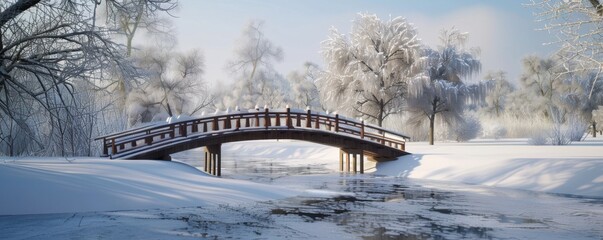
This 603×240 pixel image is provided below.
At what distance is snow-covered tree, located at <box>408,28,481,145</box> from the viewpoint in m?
36.5

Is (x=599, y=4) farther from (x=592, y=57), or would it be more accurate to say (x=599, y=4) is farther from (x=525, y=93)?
(x=525, y=93)

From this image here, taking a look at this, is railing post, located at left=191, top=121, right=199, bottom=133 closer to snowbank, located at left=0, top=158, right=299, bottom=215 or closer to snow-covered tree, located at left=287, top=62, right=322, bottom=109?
snowbank, located at left=0, top=158, right=299, bottom=215

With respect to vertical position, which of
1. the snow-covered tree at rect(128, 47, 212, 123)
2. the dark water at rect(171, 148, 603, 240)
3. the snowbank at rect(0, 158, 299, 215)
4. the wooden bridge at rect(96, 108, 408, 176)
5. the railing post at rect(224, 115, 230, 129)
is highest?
the snow-covered tree at rect(128, 47, 212, 123)

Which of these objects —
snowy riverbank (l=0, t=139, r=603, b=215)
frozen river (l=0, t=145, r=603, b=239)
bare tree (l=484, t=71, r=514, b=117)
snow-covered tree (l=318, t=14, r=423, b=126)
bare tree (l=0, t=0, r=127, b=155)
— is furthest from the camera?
bare tree (l=484, t=71, r=514, b=117)

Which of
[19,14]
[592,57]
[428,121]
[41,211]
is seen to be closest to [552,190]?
[592,57]

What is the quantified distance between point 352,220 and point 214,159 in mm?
13702

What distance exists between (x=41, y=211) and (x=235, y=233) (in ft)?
16.0

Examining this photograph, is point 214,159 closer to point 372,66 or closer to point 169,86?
point 372,66

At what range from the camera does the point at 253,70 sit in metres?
62.6

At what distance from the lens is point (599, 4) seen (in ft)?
50.8

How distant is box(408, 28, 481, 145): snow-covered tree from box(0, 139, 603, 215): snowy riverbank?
11992mm

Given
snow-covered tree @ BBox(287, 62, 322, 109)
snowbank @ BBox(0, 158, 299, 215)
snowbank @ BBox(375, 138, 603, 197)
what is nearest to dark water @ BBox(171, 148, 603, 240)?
snowbank @ BBox(375, 138, 603, 197)

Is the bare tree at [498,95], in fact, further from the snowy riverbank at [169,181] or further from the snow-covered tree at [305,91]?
the snowy riverbank at [169,181]

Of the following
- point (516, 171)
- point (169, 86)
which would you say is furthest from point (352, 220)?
point (169, 86)
